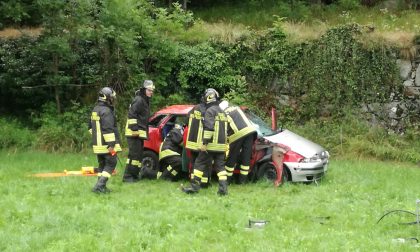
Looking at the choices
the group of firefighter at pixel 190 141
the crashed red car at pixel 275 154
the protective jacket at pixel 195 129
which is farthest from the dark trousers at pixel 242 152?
the protective jacket at pixel 195 129

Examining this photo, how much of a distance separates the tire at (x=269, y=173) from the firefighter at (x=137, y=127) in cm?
241

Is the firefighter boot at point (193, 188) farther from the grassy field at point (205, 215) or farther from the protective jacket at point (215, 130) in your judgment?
the protective jacket at point (215, 130)

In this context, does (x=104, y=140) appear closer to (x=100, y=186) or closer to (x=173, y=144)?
(x=100, y=186)

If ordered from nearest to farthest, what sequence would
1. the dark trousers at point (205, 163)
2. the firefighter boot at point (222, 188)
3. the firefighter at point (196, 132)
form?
the firefighter boot at point (222, 188)
the dark trousers at point (205, 163)
the firefighter at point (196, 132)

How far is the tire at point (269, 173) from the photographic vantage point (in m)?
10.9

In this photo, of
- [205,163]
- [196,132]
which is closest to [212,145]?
[205,163]

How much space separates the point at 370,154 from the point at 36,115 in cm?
997

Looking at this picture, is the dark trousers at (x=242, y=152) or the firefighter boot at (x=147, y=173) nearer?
the dark trousers at (x=242, y=152)

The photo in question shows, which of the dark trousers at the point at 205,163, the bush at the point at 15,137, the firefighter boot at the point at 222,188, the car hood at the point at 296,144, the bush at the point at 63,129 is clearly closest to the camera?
the firefighter boot at the point at 222,188

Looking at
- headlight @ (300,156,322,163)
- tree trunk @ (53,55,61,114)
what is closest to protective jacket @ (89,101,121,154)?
headlight @ (300,156,322,163)

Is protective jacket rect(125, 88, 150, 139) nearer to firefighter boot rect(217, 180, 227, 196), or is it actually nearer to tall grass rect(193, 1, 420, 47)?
firefighter boot rect(217, 180, 227, 196)

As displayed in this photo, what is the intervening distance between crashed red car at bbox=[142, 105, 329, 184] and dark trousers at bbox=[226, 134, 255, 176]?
0.28m

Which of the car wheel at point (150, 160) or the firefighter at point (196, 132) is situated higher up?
the firefighter at point (196, 132)

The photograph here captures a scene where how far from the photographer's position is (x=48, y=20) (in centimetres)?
1616
